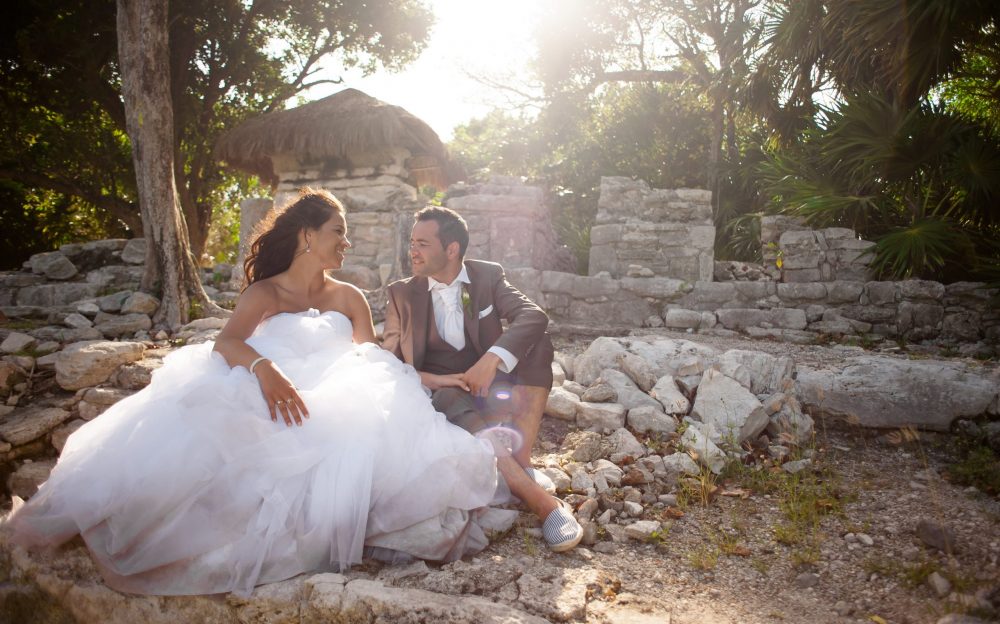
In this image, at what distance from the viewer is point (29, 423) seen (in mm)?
3717

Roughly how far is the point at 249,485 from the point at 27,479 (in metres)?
Answer: 2.34

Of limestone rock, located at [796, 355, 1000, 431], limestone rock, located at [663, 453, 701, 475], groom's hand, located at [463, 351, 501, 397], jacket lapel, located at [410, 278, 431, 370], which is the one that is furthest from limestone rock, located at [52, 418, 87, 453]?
limestone rock, located at [796, 355, 1000, 431]

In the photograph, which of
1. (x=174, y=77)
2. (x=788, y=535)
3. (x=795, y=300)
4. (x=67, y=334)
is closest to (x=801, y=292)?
(x=795, y=300)

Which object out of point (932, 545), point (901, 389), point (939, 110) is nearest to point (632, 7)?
point (939, 110)

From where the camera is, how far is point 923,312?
5.90 metres

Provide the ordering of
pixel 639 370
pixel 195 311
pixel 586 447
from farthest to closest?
pixel 195 311, pixel 639 370, pixel 586 447

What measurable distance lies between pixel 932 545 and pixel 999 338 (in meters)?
4.51

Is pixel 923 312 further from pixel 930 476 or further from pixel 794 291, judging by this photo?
pixel 930 476

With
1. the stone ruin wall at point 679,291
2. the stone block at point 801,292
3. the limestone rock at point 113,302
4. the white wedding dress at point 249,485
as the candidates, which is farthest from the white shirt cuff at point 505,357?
the limestone rock at point 113,302

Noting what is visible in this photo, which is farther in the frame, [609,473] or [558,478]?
[609,473]

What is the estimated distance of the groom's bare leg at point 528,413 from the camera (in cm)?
299

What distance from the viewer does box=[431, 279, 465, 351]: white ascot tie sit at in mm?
3207

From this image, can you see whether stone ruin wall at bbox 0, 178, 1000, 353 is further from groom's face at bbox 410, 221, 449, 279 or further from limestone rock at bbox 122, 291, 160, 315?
groom's face at bbox 410, 221, 449, 279

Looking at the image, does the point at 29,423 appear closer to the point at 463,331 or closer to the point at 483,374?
the point at 463,331
